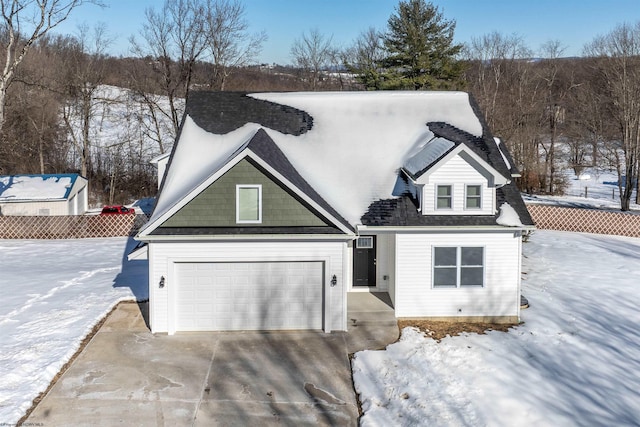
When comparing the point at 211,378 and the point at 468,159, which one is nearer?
the point at 211,378

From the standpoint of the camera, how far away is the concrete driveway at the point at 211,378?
9031mm

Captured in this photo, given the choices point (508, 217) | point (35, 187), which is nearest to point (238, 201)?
point (508, 217)

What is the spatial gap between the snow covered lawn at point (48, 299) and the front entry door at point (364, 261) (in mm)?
6642

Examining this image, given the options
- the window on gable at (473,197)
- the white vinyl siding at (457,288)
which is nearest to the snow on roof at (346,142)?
the white vinyl siding at (457,288)

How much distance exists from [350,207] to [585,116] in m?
44.6

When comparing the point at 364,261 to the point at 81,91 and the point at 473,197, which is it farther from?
the point at 81,91

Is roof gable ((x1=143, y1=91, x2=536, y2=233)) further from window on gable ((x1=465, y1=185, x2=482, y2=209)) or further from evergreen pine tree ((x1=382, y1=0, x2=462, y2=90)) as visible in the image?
evergreen pine tree ((x1=382, y1=0, x2=462, y2=90))

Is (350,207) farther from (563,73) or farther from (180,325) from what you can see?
(563,73)

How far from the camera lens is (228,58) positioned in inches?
1634

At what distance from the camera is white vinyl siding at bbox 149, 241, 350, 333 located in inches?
495

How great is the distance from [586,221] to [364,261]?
653 inches

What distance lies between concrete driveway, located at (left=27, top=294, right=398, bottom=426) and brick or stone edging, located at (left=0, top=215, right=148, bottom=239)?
44.9ft

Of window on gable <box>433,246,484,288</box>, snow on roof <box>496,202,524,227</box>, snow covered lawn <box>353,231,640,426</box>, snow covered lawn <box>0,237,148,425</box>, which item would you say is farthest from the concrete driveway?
snow on roof <box>496,202,524,227</box>

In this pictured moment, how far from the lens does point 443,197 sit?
13.6m
